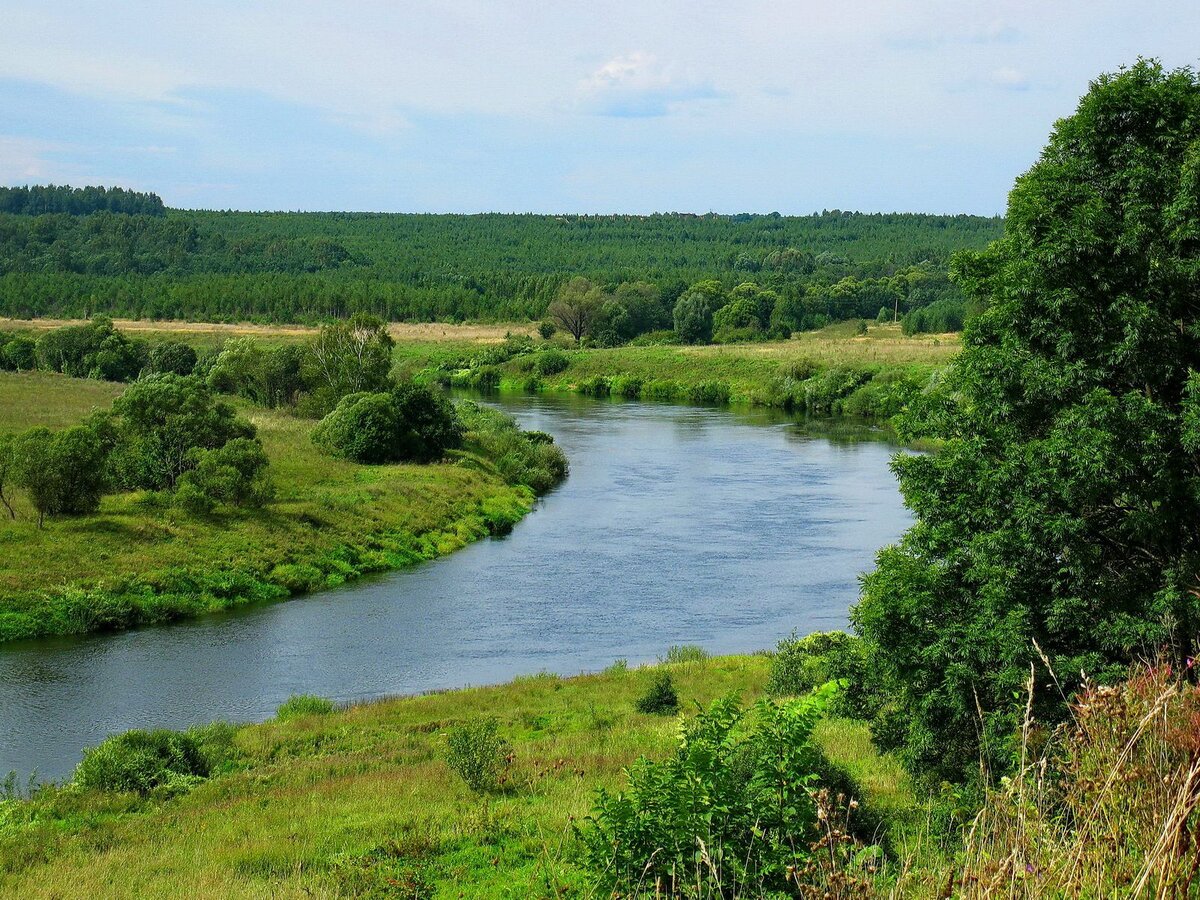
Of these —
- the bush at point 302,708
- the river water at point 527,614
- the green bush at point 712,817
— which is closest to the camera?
the green bush at point 712,817

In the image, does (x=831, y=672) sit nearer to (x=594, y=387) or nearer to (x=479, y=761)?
(x=479, y=761)

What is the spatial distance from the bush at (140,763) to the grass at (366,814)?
529 mm

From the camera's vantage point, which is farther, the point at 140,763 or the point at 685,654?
the point at 685,654

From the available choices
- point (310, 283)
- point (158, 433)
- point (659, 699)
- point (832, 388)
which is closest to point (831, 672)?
point (659, 699)

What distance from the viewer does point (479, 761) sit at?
1609 centimetres

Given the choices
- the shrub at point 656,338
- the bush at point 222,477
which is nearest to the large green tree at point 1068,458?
the bush at point 222,477

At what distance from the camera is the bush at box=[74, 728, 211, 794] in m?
17.3

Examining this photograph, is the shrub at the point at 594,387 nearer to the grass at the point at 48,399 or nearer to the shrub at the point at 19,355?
the grass at the point at 48,399

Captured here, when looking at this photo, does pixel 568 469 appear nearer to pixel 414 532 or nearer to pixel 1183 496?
pixel 414 532

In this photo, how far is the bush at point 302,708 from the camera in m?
22.9

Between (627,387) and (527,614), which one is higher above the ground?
(627,387)

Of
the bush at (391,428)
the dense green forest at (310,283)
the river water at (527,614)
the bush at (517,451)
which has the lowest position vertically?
the river water at (527,614)

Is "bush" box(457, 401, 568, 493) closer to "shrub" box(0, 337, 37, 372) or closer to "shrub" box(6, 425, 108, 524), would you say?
"shrub" box(6, 425, 108, 524)

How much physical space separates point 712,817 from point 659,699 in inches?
533
